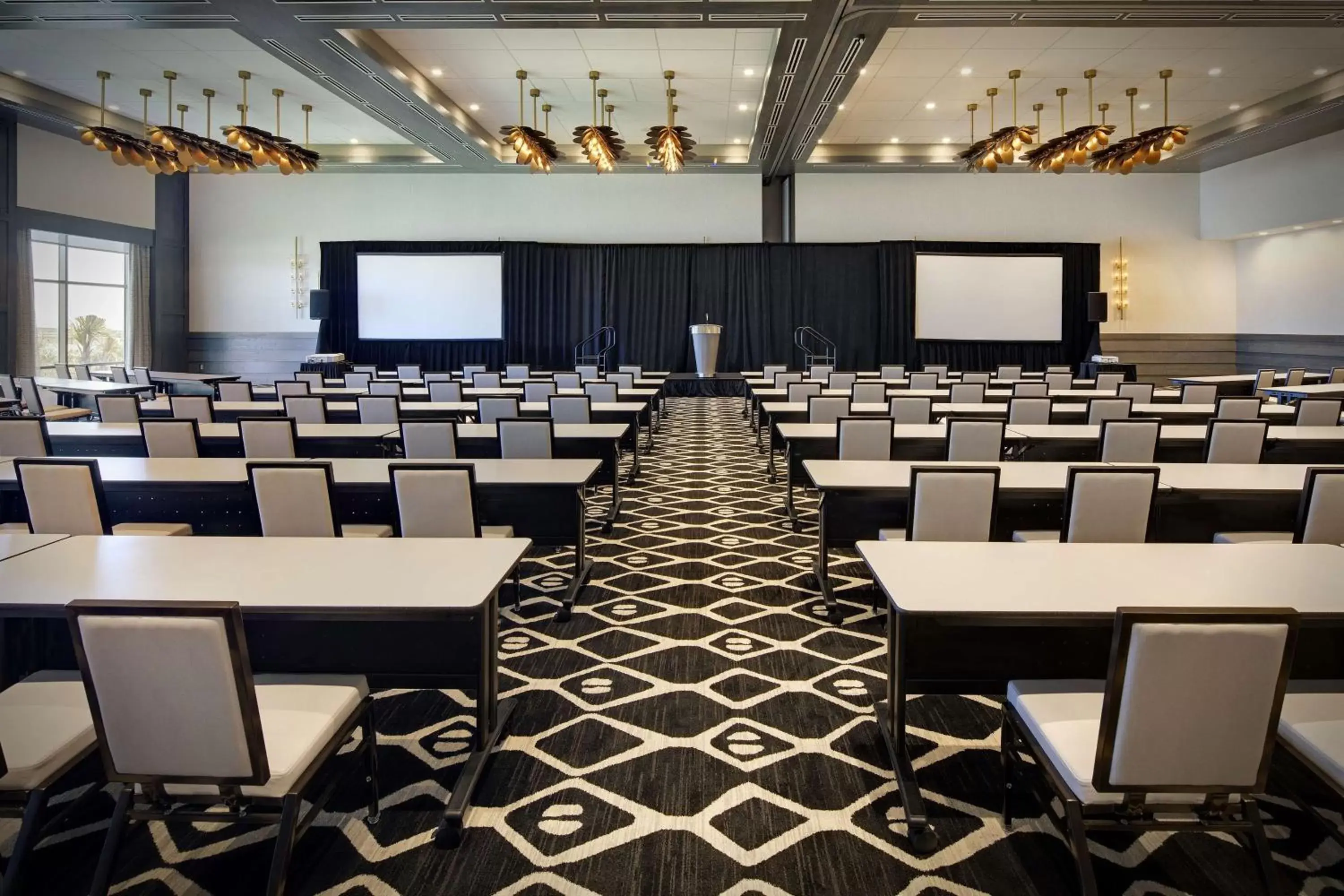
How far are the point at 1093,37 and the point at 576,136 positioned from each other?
19.1 ft

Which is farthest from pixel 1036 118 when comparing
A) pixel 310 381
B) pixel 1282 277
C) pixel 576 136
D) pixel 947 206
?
pixel 310 381

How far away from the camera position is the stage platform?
16047 millimetres

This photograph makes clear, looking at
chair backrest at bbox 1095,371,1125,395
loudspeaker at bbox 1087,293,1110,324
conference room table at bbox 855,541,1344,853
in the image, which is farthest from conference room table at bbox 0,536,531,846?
loudspeaker at bbox 1087,293,1110,324

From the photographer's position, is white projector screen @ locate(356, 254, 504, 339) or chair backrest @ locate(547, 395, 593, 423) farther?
white projector screen @ locate(356, 254, 504, 339)

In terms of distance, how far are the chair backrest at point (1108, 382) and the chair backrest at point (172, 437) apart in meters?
8.78

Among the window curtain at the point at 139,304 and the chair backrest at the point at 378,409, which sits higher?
the window curtain at the point at 139,304

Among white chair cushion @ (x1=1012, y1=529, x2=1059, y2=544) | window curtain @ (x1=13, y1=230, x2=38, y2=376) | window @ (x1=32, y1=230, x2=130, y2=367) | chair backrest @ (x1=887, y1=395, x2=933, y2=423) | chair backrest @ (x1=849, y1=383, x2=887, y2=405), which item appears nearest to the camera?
white chair cushion @ (x1=1012, y1=529, x2=1059, y2=544)

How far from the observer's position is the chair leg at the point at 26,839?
1.90 metres

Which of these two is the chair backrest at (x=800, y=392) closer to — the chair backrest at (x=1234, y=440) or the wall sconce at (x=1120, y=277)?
the chair backrest at (x=1234, y=440)

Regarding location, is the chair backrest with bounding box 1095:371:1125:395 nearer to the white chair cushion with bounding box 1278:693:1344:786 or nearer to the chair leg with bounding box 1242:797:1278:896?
the white chair cushion with bounding box 1278:693:1344:786

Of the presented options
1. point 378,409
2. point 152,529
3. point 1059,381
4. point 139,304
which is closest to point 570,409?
point 378,409

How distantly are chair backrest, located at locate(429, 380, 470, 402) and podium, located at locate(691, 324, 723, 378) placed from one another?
23.2ft

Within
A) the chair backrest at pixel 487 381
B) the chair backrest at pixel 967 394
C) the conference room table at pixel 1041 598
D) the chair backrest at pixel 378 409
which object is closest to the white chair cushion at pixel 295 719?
the conference room table at pixel 1041 598

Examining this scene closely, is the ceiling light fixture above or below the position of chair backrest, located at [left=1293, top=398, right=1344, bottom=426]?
above
